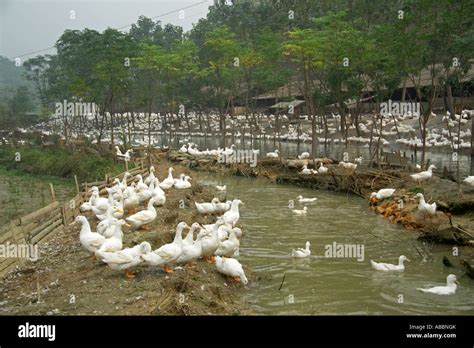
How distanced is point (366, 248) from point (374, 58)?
1384 cm

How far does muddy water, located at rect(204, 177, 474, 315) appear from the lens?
29.7ft

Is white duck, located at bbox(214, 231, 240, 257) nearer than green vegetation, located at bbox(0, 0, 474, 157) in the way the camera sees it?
Yes

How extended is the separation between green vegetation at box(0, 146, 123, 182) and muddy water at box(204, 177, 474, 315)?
965 centimetres

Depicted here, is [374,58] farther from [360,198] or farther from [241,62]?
[241,62]

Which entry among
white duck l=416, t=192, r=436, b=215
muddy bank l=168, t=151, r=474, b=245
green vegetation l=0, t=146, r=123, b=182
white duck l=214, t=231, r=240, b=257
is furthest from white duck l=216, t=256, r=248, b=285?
green vegetation l=0, t=146, r=123, b=182

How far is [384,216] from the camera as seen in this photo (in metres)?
16.5

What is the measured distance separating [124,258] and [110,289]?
0.60 meters

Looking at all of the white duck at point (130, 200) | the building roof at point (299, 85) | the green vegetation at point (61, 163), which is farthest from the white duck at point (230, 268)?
the building roof at point (299, 85)

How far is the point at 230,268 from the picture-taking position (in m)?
9.49

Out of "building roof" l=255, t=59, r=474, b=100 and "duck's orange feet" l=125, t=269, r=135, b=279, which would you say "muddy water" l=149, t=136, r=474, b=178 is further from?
"duck's orange feet" l=125, t=269, r=135, b=279

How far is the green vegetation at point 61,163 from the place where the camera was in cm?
2484

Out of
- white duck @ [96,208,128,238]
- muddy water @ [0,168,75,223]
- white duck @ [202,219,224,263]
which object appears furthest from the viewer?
muddy water @ [0,168,75,223]

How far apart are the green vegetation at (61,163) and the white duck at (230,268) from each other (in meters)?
14.9

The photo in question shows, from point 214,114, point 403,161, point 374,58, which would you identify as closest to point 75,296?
point 403,161
